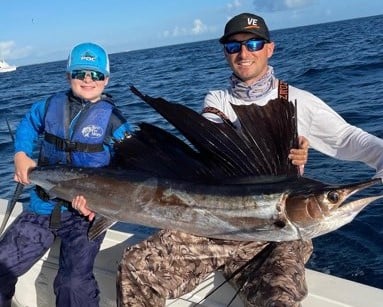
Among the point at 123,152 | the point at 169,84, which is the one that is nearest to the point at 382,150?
the point at 123,152

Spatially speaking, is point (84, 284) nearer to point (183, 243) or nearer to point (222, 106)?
point (183, 243)

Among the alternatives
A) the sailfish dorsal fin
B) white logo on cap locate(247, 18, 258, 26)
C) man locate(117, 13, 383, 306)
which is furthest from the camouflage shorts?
white logo on cap locate(247, 18, 258, 26)

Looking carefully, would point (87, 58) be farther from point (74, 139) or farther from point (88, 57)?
point (74, 139)

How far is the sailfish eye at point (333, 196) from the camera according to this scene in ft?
6.08

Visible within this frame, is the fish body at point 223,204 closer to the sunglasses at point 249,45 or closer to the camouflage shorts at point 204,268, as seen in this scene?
the camouflage shorts at point 204,268

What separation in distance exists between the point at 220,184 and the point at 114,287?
95 cm

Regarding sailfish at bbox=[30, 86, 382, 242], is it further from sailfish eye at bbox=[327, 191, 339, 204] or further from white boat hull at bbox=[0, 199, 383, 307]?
white boat hull at bbox=[0, 199, 383, 307]

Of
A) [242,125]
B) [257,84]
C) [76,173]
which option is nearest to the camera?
[242,125]

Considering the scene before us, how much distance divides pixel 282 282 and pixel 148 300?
2.01ft

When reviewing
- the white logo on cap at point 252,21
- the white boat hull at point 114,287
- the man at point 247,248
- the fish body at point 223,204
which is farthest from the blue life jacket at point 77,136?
the white logo on cap at point 252,21

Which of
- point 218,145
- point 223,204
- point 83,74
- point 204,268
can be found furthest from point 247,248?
point 83,74

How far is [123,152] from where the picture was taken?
7.82ft

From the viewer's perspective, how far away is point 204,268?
2.30 meters

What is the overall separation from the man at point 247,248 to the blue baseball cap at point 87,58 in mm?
679
